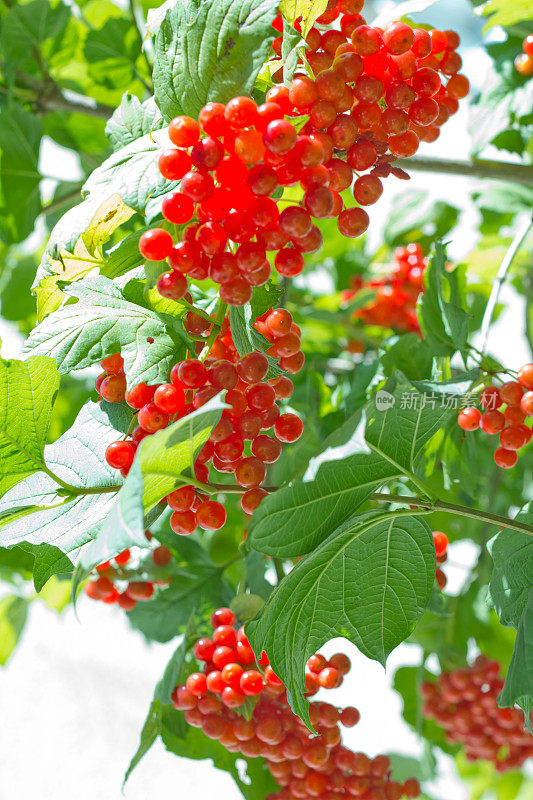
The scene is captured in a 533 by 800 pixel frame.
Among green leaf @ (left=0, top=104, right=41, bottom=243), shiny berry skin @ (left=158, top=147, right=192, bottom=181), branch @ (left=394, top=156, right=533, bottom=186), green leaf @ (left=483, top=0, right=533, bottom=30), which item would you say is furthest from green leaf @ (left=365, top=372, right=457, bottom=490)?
green leaf @ (left=0, top=104, right=41, bottom=243)

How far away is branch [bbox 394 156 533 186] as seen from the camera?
920 millimetres

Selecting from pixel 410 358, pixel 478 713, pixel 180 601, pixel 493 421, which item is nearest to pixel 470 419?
pixel 493 421

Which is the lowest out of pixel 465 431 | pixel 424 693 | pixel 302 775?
pixel 424 693

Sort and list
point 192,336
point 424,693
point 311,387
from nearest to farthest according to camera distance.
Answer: point 192,336, point 311,387, point 424,693

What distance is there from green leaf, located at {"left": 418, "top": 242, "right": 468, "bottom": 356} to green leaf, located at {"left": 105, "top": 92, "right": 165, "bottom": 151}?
35 cm

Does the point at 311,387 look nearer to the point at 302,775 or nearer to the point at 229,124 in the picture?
the point at 302,775

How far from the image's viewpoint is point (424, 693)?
1.23 metres

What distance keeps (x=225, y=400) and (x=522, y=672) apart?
35 cm

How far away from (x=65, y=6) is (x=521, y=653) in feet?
3.48

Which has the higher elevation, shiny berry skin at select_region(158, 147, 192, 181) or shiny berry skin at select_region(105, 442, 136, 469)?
shiny berry skin at select_region(158, 147, 192, 181)

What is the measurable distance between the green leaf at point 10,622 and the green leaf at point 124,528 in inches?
34.7

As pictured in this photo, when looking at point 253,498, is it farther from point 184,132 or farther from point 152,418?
point 184,132

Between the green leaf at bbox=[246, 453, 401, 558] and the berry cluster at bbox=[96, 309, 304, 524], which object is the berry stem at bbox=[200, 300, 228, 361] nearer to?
the berry cluster at bbox=[96, 309, 304, 524]

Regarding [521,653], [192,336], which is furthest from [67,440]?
[521,653]
